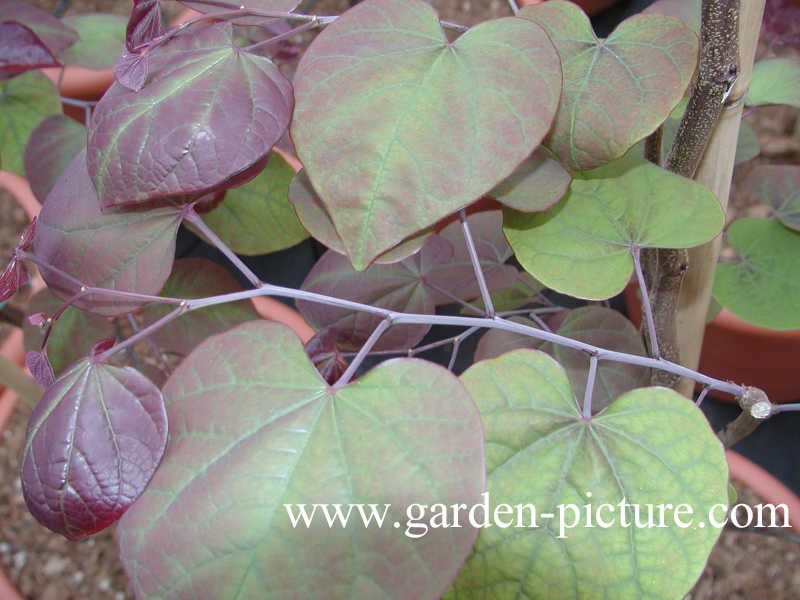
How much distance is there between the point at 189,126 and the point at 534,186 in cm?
21

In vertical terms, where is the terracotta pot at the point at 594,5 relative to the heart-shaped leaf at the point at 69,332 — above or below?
above

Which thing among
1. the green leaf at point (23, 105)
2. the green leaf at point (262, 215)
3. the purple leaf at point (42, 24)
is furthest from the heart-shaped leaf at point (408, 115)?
the green leaf at point (23, 105)

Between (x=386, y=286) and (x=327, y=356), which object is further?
(x=386, y=286)

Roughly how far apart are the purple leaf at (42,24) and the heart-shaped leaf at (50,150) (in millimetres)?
101

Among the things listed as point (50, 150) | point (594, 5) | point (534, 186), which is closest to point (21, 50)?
point (50, 150)

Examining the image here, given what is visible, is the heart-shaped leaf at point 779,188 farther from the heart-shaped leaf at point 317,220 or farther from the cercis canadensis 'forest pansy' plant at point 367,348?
the heart-shaped leaf at point 317,220

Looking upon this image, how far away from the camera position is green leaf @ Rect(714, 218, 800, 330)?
73 cm

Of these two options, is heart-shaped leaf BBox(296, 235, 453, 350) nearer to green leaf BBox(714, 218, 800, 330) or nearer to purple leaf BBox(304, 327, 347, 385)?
purple leaf BBox(304, 327, 347, 385)

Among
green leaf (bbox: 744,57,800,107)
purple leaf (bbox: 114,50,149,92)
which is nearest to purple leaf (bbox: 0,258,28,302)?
purple leaf (bbox: 114,50,149,92)

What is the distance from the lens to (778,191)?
2.82 ft

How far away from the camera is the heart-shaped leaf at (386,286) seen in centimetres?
68

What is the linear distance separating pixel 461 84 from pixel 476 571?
28cm

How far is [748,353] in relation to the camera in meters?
1.06

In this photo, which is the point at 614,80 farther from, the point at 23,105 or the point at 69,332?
the point at 23,105
